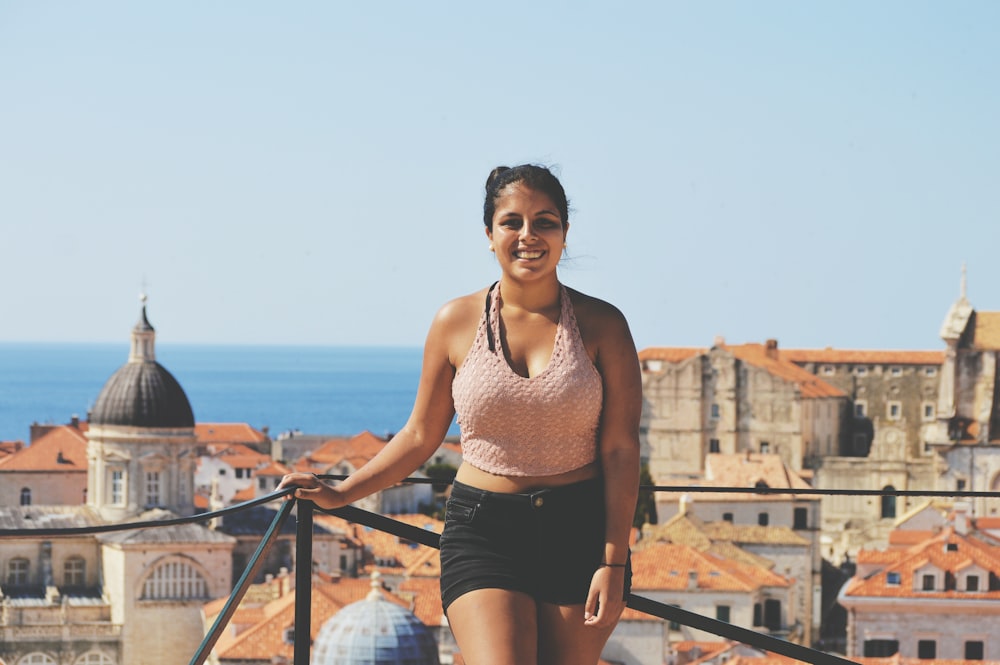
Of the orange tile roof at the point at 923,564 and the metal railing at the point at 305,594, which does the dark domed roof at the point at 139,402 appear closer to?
the orange tile roof at the point at 923,564

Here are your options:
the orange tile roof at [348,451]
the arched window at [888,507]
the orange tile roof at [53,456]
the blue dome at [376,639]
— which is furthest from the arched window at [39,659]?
the arched window at [888,507]

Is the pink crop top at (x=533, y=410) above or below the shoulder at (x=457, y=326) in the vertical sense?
below

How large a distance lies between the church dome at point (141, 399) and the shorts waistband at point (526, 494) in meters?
51.2

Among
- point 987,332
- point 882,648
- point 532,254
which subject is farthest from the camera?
point 987,332

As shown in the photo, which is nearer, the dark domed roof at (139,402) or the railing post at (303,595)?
the railing post at (303,595)

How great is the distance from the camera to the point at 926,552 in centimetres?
3781

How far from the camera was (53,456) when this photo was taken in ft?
222

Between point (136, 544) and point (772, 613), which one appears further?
point (136, 544)

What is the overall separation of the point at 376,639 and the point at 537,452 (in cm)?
2982

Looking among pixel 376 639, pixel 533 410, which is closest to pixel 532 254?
pixel 533 410

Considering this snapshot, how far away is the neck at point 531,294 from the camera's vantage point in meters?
3.93

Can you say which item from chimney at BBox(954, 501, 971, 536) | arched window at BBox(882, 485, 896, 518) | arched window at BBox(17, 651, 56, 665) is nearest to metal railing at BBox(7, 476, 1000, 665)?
chimney at BBox(954, 501, 971, 536)

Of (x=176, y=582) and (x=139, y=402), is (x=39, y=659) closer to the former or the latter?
(x=176, y=582)

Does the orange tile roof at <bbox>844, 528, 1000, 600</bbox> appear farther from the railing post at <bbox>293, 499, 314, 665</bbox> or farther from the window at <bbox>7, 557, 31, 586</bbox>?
the railing post at <bbox>293, 499, 314, 665</bbox>
